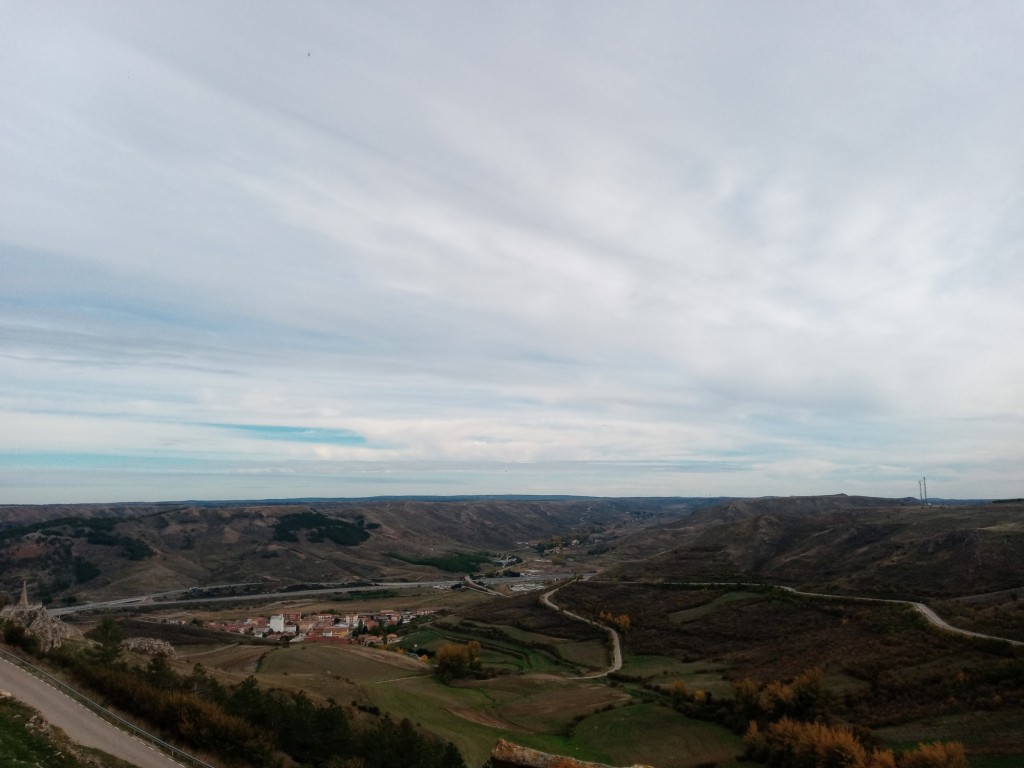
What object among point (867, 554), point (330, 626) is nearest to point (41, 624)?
point (330, 626)

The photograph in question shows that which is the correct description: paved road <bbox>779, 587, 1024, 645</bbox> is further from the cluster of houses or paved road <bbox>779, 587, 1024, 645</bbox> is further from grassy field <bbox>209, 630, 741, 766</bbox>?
the cluster of houses

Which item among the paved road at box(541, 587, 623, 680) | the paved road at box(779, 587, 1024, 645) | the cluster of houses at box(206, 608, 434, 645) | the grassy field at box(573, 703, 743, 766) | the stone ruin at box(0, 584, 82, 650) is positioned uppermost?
the stone ruin at box(0, 584, 82, 650)

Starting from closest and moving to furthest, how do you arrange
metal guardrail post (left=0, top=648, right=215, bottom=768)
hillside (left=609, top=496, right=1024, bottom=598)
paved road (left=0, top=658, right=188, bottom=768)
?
paved road (left=0, top=658, right=188, bottom=768), metal guardrail post (left=0, top=648, right=215, bottom=768), hillside (left=609, top=496, right=1024, bottom=598)

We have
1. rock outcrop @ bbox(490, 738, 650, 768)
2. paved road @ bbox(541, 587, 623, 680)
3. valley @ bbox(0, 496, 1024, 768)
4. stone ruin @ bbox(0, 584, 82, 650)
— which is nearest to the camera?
rock outcrop @ bbox(490, 738, 650, 768)

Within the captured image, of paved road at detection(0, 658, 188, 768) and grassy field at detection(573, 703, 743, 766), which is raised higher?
paved road at detection(0, 658, 188, 768)

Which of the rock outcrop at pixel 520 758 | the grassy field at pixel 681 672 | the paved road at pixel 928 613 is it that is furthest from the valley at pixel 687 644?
the rock outcrop at pixel 520 758

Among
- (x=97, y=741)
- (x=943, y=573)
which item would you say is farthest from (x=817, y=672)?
(x=943, y=573)

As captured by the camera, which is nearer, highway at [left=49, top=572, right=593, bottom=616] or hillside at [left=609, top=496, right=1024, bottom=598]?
hillside at [left=609, top=496, right=1024, bottom=598]

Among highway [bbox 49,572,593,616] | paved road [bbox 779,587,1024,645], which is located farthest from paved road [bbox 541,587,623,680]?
highway [bbox 49,572,593,616]
